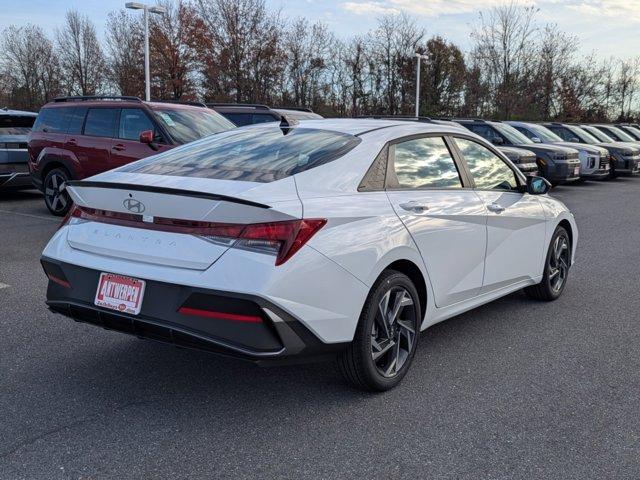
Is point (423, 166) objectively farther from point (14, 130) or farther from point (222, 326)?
point (14, 130)

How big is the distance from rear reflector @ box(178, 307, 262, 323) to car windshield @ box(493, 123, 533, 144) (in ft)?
49.3

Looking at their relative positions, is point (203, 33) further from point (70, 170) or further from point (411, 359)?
Answer: point (411, 359)

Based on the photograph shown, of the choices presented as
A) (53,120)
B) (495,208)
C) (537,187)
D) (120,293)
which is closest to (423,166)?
(495,208)

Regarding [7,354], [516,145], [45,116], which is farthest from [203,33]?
[7,354]

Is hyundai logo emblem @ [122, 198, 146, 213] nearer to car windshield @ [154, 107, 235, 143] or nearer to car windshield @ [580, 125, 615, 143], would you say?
car windshield @ [154, 107, 235, 143]

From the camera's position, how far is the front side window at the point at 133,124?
372 inches

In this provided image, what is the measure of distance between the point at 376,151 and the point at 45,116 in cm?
849

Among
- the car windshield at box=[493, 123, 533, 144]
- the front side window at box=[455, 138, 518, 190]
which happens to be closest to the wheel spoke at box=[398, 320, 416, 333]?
the front side window at box=[455, 138, 518, 190]

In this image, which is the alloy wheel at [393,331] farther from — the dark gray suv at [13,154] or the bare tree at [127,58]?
the bare tree at [127,58]

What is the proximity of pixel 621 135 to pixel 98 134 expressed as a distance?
21.8 meters

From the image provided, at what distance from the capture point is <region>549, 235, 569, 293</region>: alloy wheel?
576 cm

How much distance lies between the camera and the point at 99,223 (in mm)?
3451

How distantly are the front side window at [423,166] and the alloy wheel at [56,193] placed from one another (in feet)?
24.3

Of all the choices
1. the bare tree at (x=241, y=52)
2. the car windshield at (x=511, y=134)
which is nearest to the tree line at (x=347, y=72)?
the bare tree at (x=241, y=52)
